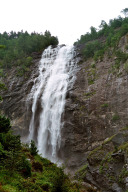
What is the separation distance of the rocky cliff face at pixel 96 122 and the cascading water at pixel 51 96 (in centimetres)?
121

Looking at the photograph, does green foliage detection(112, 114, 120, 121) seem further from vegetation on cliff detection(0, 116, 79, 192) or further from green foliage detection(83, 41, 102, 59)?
green foliage detection(83, 41, 102, 59)

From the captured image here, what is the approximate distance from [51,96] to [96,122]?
9676mm

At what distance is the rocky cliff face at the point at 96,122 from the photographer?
51.2 feet

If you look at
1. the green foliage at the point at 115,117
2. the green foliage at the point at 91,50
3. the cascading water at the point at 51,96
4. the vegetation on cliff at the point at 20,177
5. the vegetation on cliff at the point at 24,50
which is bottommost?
the vegetation on cliff at the point at 20,177

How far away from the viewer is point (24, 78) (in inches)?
1492

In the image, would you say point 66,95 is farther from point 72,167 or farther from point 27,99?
point 72,167

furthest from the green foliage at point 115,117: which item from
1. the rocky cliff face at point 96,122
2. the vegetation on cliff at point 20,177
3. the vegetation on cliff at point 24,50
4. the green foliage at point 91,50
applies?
the vegetation on cliff at point 24,50

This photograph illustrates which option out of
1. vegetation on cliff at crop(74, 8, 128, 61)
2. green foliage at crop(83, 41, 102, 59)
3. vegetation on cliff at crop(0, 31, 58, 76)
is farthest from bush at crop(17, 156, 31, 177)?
vegetation on cliff at crop(0, 31, 58, 76)

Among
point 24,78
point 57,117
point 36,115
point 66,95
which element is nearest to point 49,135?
point 57,117

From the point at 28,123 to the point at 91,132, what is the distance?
11331 millimetres

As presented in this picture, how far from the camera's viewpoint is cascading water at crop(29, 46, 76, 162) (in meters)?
25.5

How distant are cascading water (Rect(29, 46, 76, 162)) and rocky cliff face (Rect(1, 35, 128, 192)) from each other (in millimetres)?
1214

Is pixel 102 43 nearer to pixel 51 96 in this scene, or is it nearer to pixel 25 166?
pixel 51 96

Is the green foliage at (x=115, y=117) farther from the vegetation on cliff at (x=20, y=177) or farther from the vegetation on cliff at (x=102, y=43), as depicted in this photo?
the vegetation on cliff at (x=102, y=43)
